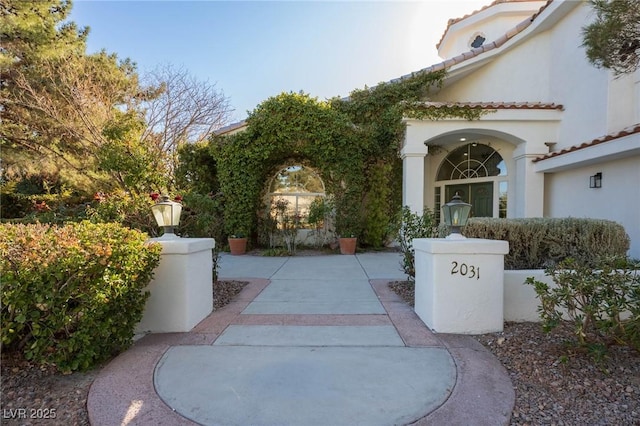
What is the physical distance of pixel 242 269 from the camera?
7008 mm

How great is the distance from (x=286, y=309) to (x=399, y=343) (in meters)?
1.63

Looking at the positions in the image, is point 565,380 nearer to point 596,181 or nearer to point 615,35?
point 615,35

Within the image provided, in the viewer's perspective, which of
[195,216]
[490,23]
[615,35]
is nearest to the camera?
[615,35]

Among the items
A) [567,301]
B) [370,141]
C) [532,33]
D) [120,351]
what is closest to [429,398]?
[567,301]

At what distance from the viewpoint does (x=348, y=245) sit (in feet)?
29.3

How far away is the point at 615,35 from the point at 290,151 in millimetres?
7461

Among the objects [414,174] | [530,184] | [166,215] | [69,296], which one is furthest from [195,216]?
[530,184]

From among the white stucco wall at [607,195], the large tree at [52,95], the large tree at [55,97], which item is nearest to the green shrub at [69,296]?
the large tree at [55,97]

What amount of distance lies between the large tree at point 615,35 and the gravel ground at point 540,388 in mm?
2801

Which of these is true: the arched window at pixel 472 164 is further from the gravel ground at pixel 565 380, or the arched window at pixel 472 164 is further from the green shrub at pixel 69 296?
the green shrub at pixel 69 296

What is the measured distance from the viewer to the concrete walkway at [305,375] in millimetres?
2047

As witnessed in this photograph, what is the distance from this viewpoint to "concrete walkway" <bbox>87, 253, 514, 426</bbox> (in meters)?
2.05

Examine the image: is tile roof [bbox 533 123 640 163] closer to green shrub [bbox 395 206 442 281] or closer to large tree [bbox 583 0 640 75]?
large tree [bbox 583 0 640 75]

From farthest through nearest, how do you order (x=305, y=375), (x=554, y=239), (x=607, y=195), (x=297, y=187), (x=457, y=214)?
(x=297, y=187) < (x=607, y=195) < (x=554, y=239) < (x=457, y=214) < (x=305, y=375)
